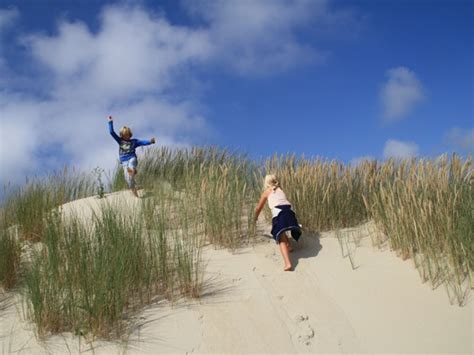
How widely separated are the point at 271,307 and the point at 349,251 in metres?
1.64

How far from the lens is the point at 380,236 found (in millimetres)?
6164

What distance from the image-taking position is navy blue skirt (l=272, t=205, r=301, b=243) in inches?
218

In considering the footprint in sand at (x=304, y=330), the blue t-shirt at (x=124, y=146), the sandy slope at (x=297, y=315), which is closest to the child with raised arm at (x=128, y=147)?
the blue t-shirt at (x=124, y=146)

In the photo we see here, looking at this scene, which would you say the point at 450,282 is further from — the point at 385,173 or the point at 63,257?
the point at 63,257

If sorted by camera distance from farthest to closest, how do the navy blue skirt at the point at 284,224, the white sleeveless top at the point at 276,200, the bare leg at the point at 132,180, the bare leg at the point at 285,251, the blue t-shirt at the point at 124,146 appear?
the blue t-shirt at the point at 124,146 < the bare leg at the point at 132,180 < the white sleeveless top at the point at 276,200 < the navy blue skirt at the point at 284,224 < the bare leg at the point at 285,251

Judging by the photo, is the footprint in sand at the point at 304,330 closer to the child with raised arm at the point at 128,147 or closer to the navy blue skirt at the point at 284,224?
the navy blue skirt at the point at 284,224

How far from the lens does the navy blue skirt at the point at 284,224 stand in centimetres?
553

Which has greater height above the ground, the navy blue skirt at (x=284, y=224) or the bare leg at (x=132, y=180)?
the bare leg at (x=132, y=180)

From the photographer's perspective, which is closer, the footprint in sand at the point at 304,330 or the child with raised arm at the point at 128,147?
the footprint in sand at the point at 304,330

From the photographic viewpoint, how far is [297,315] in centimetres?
475

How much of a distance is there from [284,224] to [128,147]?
3.62 m

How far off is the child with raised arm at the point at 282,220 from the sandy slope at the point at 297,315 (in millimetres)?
233

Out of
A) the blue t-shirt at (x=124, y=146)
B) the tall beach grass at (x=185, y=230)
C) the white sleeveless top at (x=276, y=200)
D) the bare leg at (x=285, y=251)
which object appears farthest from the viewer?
the blue t-shirt at (x=124, y=146)

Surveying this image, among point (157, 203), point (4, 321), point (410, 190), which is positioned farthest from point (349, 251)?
point (4, 321)
